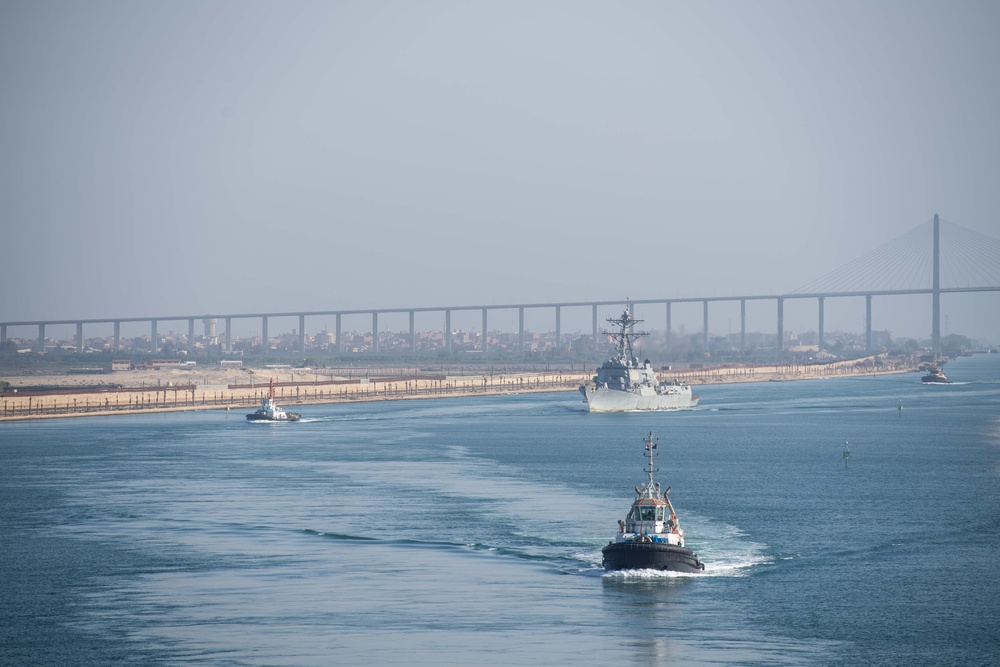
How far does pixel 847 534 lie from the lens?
159ft

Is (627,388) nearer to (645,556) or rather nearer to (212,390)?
(212,390)

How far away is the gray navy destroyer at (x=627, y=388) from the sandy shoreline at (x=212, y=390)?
29.1 meters

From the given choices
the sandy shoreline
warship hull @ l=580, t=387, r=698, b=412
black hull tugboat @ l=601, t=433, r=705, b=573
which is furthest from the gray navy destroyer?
black hull tugboat @ l=601, t=433, r=705, b=573

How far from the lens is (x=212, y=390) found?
5625 inches

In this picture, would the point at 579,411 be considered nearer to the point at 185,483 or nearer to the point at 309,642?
the point at 185,483

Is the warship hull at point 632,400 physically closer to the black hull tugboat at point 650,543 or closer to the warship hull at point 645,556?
the black hull tugboat at point 650,543

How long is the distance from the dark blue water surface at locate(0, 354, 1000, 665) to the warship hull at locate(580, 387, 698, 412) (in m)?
38.8

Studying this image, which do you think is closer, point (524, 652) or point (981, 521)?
point (524, 652)

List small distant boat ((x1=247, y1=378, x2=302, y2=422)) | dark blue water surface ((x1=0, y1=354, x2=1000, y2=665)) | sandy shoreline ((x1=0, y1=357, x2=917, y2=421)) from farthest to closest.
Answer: sandy shoreline ((x1=0, y1=357, x2=917, y2=421)), small distant boat ((x1=247, y1=378, x2=302, y2=422)), dark blue water surface ((x1=0, y1=354, x2=1000, y2=665))

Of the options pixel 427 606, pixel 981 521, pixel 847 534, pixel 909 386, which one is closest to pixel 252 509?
pixel 427 606

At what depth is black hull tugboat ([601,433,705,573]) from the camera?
132 feet

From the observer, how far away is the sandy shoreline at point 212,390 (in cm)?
12088

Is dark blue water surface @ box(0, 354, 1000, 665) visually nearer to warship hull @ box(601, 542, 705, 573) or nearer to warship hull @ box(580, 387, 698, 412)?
warship hull @ box(601, 542, 705, 573)

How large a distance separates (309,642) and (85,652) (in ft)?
17.2
